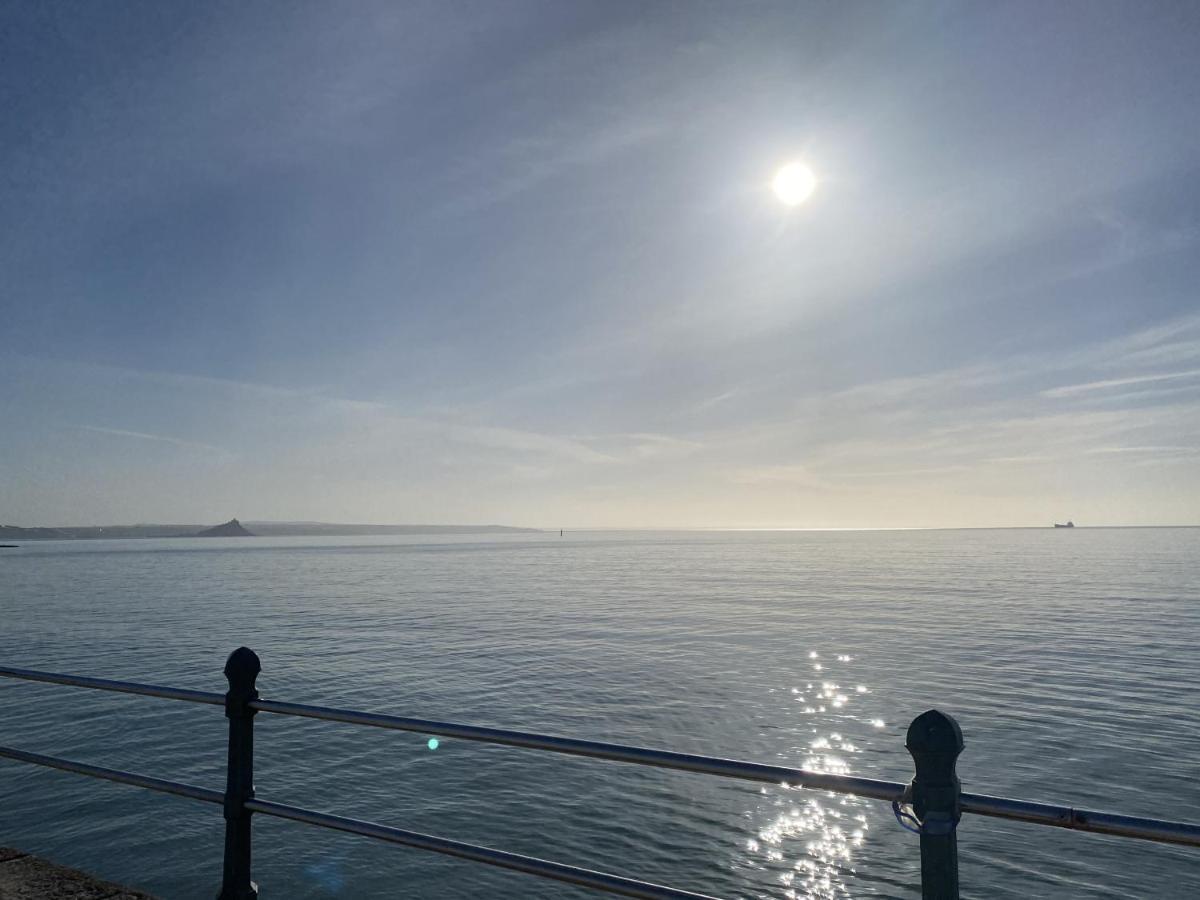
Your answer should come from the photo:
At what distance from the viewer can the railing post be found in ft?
11.6

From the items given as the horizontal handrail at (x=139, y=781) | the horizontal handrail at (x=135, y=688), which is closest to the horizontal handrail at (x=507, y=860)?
the horizontal handrail at (x=139, y=781)

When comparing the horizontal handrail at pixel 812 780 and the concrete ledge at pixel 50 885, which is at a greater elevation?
the horizontal handrail at pixel 812 780

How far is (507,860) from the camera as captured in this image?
2.96m

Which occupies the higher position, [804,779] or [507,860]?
[804,779]

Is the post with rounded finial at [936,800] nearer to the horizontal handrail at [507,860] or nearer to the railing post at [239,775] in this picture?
the horizontal handrail at [507,860]

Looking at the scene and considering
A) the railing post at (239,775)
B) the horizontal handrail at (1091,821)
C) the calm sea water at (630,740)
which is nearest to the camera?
the horizontal handrail at (1091,821)

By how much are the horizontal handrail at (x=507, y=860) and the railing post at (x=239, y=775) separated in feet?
0.29

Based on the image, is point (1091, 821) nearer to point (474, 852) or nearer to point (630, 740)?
point (474, 852)

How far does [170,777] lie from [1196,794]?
18.9 meters

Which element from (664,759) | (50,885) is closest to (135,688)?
(50,885)

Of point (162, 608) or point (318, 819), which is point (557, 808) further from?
point (162, 608)

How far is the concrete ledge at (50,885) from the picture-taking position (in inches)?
155

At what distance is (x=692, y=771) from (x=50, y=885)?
3.86 m

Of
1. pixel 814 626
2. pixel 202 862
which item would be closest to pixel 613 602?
pixel 814 626
